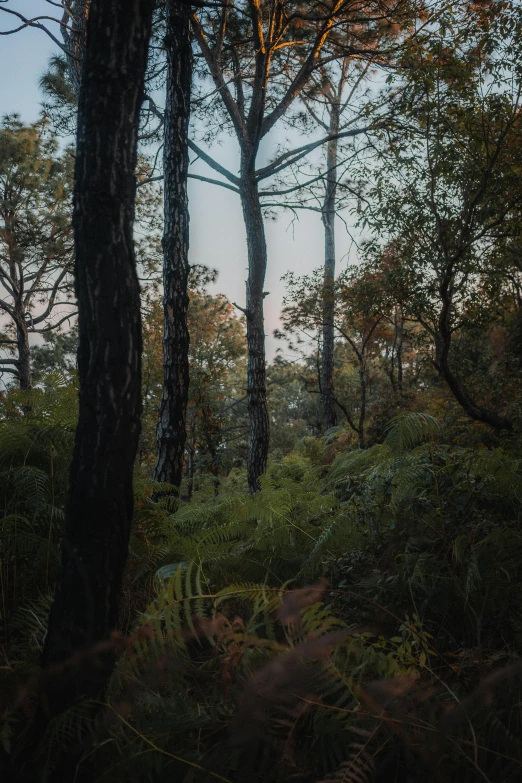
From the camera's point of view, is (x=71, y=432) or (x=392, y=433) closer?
(x=71, y=432)

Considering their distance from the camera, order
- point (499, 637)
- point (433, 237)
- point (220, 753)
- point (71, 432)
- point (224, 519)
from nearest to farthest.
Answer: point (220, 753) < point (499, 637) < point (71, 432) < point (224, 519) < point (433, 237)

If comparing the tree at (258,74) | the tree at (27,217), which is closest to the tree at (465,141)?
the tree at (258,74)

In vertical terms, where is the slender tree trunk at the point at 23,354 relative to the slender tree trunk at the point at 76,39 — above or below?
below

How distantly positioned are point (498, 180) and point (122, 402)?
20.7 ft

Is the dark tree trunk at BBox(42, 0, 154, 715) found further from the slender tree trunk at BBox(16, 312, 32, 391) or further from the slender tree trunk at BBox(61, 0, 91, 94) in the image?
the slender tree trunk at BBox(16, 312, 32, 391)

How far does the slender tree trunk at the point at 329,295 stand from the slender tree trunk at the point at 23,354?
11.3 meters

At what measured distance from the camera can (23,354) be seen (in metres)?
20.6

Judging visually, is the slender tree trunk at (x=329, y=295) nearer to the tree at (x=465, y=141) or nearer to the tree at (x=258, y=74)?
the tree at (x=258, y=74)

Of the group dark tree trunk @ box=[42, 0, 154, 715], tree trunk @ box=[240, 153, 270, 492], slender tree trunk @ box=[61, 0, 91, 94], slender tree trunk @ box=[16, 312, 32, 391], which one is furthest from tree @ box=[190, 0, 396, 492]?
slender tree trunk @ box=[16, 312, 32, 391]

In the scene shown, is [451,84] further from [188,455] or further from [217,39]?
[188,455]

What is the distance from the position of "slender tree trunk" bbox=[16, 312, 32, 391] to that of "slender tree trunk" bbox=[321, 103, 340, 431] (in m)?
11.3

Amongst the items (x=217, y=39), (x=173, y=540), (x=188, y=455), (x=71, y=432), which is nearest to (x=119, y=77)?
(x=71, y=432)

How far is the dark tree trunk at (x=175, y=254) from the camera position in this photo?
6301mm

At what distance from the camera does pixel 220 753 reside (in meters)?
1.47
